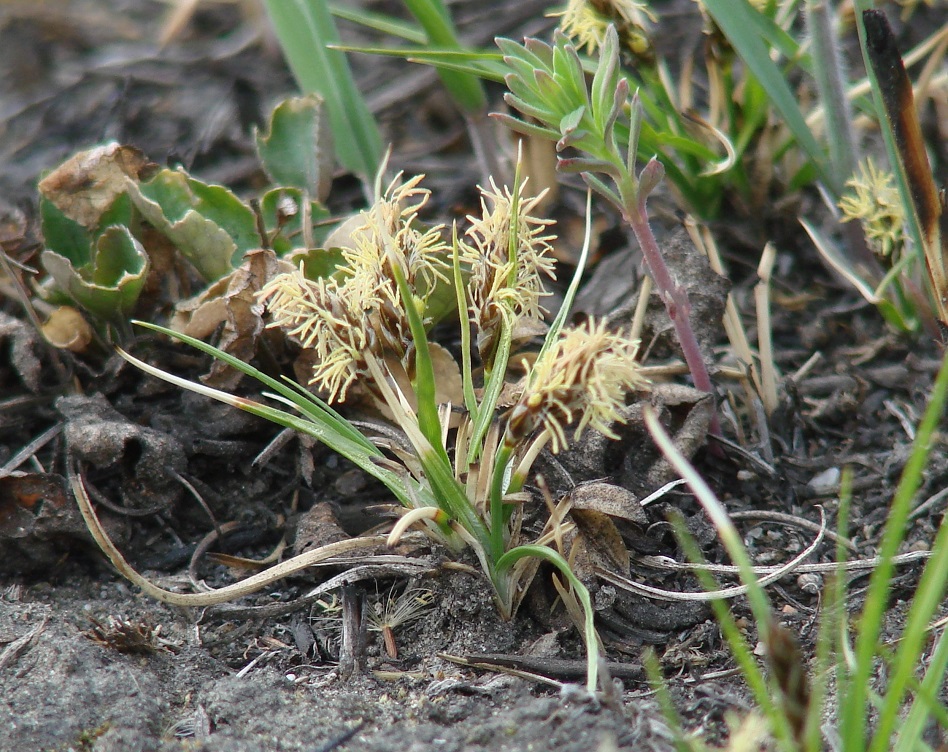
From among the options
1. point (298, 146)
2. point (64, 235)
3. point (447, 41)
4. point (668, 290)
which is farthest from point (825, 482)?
point (64, 235)

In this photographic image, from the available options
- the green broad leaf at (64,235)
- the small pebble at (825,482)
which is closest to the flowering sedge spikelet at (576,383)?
the small pebble at (825,482)

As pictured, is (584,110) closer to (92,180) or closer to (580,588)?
(580,588)

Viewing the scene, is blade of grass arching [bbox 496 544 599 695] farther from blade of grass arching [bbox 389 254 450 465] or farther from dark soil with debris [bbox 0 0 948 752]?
blade of grass arching [bbox 389 254 450 465]

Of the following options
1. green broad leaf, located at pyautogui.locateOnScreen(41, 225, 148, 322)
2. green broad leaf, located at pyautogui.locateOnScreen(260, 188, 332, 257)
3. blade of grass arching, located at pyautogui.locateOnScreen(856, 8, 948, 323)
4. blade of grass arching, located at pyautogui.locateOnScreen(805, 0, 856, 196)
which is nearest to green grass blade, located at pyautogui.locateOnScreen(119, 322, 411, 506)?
green broad leaf, located at pyautogui.locateOnScreen(41, 225, 148, 322)

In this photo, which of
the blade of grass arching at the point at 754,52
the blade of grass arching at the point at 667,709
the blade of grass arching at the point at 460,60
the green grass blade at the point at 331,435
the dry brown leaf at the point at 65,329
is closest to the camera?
the blade of grass arching at the point at 667,709

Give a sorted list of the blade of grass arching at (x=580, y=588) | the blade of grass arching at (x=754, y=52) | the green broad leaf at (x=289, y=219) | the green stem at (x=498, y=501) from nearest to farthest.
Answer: the blade of grass arching at (x=580, y=588) → the green stem at (x=498, y=501) → the blade of grass arching at (x=754, y=52) → the green broad leaf at (x=289, y=219)

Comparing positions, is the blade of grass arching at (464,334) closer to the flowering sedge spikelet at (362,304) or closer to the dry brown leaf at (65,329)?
the flowering sedge spikelet at (362,304)
